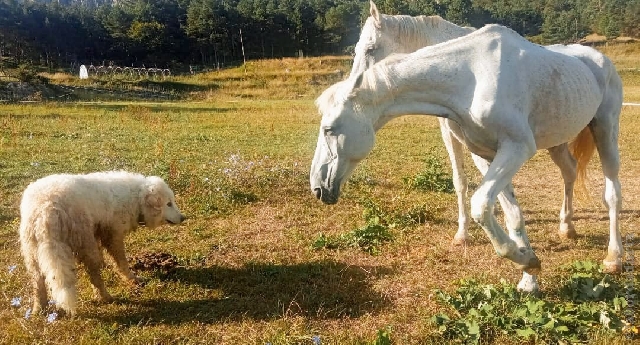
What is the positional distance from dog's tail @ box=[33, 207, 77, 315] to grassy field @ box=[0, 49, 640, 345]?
273 millimetres

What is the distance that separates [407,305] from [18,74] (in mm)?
38595

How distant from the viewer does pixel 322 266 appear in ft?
17.1

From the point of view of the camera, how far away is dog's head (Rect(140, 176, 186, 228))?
17.2 feet

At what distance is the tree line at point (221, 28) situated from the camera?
7562 centimetres

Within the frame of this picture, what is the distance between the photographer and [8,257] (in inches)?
217

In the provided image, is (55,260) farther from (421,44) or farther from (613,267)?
(613,267)

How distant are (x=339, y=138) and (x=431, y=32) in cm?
218

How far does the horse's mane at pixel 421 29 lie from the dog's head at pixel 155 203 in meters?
3.01

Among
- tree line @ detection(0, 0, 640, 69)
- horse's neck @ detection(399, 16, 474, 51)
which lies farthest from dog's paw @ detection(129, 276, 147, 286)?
tree line @ detection(0, 0, 640, 69)

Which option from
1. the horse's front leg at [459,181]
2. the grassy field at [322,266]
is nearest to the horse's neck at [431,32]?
the horse's front leg at [459,181]

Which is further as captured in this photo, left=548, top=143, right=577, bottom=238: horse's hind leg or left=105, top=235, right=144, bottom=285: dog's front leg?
left=548, top=143, right=577, bottom=238: horse's hind leg

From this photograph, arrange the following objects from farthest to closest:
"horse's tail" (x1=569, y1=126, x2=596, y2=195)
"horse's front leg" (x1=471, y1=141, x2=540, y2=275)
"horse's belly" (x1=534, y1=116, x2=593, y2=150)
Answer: "horse's tail" (x1=569, y1=126, x2=596, y2=195) < "horse's belly" (x1=534, y1=116, x2=593, y2=150) < "horse's front leg" (x1=471, y1=141, x2=540, y2=275)

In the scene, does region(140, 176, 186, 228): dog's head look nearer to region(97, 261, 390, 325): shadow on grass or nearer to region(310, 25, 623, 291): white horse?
region(97, 261, 390, 325): shadow on grass

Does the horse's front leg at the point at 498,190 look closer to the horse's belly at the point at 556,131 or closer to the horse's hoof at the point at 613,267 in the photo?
the horse's belly at the point at 556,131
